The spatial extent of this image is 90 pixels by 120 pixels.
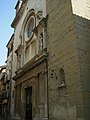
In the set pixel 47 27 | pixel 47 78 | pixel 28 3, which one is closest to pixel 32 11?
pixel 28 3

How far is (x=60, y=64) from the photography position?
10031mm

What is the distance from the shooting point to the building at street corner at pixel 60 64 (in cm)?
857

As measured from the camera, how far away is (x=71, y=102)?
8734mm

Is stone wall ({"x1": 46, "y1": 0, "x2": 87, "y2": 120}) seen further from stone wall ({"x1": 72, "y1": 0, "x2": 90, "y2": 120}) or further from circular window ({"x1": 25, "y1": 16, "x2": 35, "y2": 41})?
circular window ({"x1": 25, "y1": 16, "x2": 35, "y2": 41})

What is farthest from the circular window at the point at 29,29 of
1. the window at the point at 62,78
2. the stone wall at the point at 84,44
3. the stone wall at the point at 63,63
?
the window at the point at 62,78

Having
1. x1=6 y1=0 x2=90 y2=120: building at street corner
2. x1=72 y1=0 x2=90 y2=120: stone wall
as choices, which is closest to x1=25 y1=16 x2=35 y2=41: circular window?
x1=6 y1=0 x2=90 y2=120: building at street corner

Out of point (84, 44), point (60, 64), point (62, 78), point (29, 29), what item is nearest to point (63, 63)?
point (60, 64)

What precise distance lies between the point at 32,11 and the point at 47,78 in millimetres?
6298

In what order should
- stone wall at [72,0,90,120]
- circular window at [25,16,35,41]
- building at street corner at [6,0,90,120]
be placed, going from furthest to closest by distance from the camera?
circular window at [25,16,35,41] → building at street corner at [6,0,90,120] → stone wall at [72,0,90,120]

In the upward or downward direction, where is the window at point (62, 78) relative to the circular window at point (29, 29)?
downward

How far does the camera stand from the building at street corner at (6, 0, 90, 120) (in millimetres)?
8570

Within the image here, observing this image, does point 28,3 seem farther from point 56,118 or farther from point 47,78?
point 56,118

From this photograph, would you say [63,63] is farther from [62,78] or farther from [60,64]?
[62,78]

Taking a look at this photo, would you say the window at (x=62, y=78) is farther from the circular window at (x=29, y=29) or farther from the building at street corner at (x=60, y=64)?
the circular window at (x=29, y=29)
